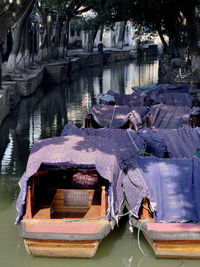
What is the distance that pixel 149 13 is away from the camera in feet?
116

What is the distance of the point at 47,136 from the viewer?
70.7 feet

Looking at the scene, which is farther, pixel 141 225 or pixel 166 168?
pixel 166 168

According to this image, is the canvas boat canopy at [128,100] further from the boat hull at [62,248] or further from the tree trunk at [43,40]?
the tree trunk at [43,40]

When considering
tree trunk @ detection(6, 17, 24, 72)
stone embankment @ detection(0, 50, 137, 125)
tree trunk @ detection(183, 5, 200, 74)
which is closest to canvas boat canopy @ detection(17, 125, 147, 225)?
stone embankment @ detection(0, 50, 137, 125)

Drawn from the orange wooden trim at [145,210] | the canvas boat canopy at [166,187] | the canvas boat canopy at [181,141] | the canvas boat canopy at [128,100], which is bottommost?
the orange wooden trim at [145,210]

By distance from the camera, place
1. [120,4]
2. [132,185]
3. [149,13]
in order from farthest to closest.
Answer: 1. [120,4]
2. [149,13]
3. [132,185]

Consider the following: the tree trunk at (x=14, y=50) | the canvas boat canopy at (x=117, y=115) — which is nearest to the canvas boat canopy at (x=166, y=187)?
the canvas boat canopy at (x=117, y=115)

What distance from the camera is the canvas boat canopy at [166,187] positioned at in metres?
10.4

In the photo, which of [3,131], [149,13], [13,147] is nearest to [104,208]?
[13,147]

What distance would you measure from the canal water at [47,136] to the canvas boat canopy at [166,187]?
882 millimetres

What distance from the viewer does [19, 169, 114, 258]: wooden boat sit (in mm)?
→ 9812

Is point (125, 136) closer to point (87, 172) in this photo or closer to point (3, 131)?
point (87, 172)

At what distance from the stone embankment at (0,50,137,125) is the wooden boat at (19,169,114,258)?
11522 millimetres

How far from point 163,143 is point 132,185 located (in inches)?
117
